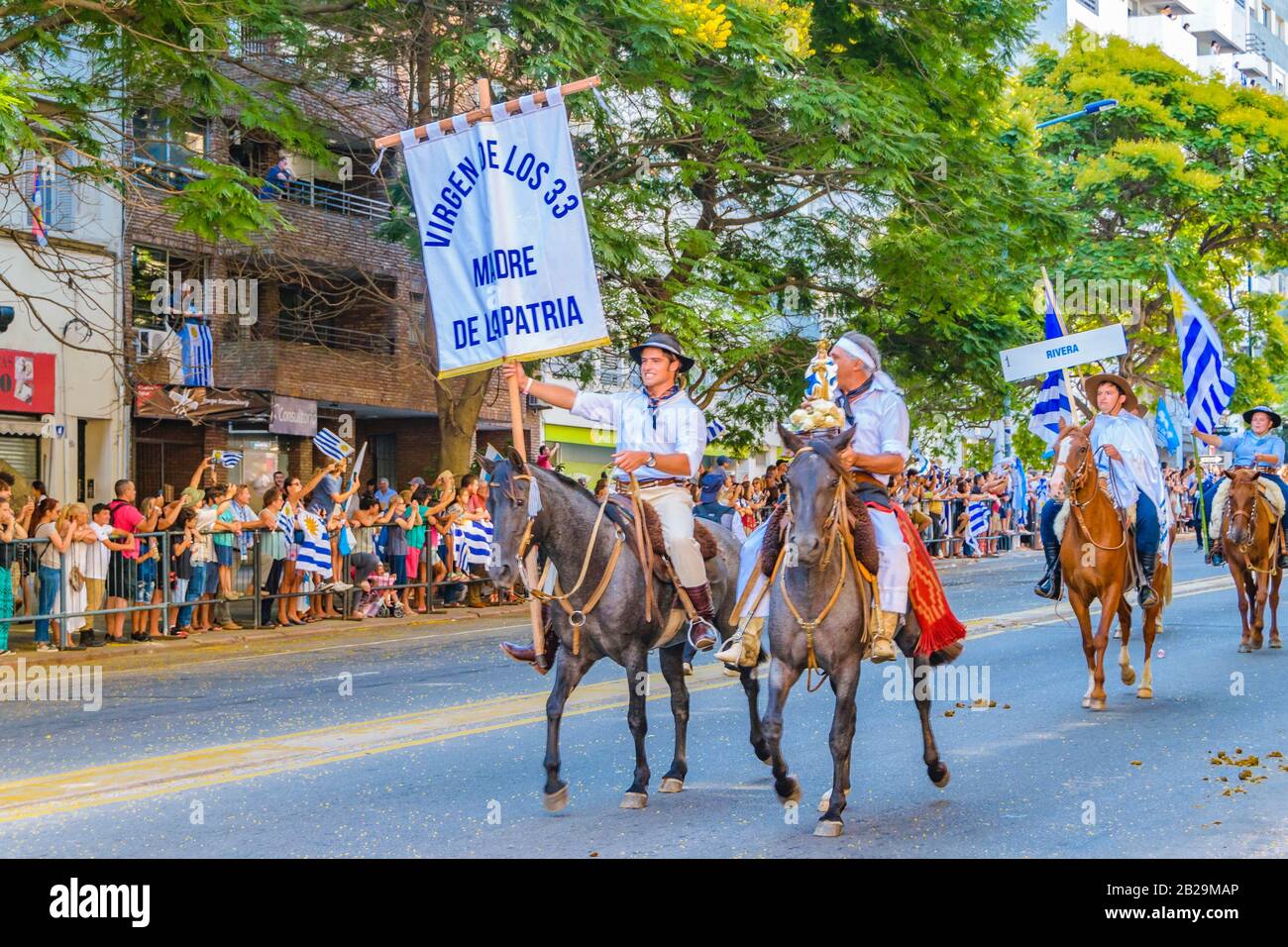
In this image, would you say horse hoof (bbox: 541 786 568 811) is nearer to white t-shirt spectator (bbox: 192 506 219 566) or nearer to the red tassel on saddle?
the red tassel on saddle

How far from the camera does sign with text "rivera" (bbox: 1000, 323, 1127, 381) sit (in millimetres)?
19562

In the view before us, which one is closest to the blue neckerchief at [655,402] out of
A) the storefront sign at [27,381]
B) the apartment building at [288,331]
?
the apartment building at [288,331]

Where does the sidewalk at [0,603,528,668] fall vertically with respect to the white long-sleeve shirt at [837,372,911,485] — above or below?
below

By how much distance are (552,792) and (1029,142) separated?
2530 centimetres

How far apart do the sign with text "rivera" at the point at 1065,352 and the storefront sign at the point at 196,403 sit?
552 inches

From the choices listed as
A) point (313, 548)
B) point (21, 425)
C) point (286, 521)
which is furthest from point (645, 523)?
point (21, 425)

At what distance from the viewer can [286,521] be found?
22031mm

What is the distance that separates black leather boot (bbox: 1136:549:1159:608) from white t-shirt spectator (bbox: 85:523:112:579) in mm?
11432

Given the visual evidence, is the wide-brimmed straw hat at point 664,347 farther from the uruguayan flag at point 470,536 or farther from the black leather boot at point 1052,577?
the uruguayan flag at point 470,536

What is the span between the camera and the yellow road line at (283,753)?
9.35 metres

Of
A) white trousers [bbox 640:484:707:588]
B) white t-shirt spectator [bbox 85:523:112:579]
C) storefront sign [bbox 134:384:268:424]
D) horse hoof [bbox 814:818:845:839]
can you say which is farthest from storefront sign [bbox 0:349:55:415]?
horse hoof [bbox 814:818:845:839]

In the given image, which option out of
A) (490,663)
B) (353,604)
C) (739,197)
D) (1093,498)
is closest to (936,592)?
(1093,498)

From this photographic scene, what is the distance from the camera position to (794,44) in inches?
960

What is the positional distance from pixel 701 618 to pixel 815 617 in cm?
115
